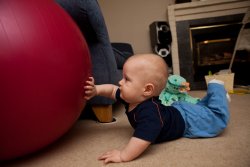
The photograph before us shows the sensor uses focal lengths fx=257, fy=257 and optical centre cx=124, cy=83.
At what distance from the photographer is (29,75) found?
75cm

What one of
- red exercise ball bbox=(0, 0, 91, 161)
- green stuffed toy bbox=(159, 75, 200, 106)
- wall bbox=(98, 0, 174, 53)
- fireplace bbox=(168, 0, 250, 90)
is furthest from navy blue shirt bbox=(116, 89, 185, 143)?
wall bbox=(98, 0, 174, 53)

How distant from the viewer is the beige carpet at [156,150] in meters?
0.83

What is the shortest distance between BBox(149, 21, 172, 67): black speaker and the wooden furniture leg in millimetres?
1488

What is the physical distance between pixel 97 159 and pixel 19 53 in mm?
448

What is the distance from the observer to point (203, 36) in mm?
2746

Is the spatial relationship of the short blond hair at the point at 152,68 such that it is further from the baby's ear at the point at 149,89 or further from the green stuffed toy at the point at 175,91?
the green stuffed toy at the point at 175,91

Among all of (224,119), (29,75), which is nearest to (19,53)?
(29,75)

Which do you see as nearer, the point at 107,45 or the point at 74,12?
the point at 74,12

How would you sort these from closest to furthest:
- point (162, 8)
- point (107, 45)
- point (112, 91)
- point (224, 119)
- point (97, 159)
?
point (97, 159), point (224, 119), point (112, 91), point (107, 45), point (162, 8)

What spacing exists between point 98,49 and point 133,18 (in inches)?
71.1

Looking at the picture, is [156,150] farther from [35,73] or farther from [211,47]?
[211,47]

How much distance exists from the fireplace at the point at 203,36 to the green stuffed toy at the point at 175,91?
3.68 feet

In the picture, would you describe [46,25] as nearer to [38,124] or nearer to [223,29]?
[38,124]

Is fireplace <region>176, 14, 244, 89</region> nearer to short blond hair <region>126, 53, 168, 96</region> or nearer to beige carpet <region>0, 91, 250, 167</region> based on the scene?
beige carpet <region>0, 91, 250, 167</region>
